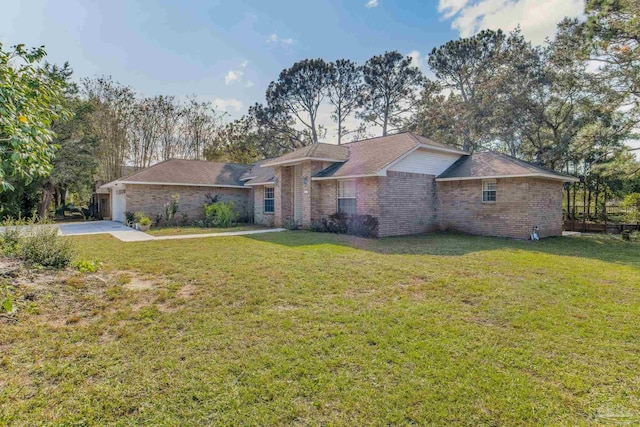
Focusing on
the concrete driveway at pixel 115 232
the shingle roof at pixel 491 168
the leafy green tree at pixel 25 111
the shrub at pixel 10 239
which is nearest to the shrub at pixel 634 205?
the shingle roof at pixel 491 168

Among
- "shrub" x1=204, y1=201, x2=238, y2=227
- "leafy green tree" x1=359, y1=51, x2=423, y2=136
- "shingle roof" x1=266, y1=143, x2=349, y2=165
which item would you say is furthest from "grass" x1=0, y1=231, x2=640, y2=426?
"leafy green tree" x1=359, y1=51, x2=423, y2=136

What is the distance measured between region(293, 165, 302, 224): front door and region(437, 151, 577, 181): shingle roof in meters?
7.11

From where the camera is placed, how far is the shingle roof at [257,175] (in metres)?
20.0

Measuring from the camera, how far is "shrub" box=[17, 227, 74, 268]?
6.78 meters

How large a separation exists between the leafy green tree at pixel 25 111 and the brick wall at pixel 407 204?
11076 millimetres

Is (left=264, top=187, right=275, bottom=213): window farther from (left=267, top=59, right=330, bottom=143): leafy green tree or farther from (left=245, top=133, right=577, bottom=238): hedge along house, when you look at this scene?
(left=267, top=59, right=330, bottom=143): leafy green tree

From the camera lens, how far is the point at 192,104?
31312mm

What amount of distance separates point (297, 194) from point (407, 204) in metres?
6.19

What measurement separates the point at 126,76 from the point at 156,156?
728 cm

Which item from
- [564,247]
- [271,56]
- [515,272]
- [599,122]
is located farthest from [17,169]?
[599,122]

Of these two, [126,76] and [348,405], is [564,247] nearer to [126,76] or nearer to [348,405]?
[348,405]

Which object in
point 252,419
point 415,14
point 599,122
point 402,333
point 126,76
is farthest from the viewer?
point 126,76

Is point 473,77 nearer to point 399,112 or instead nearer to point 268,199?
point 399,112

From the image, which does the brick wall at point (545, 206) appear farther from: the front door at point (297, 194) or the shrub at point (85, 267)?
the shrub at point (85, 267)
